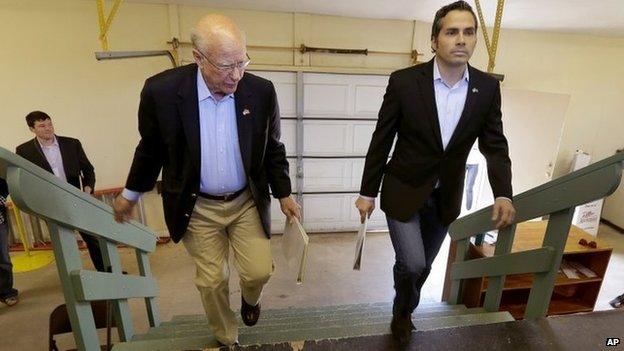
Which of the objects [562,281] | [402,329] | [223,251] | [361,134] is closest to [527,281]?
[562,281]

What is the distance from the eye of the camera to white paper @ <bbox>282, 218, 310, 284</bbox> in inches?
53.9

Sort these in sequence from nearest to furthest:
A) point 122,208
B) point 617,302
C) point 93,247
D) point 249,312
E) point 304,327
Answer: point 122,208, point 249,312, point 304,327, point 93,247, point 617,302

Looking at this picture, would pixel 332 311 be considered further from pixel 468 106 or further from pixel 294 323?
pixel 468 106

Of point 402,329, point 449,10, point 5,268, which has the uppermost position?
point 449,10

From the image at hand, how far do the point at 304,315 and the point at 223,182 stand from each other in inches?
50.7

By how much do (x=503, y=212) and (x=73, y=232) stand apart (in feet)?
5.74

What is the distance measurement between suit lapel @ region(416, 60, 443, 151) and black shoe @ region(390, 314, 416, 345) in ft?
2.58

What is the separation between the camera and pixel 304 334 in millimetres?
1514

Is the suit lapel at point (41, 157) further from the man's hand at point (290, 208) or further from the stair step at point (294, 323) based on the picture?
the man's hand at point (290, 208)

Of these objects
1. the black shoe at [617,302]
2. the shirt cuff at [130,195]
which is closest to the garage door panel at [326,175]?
the black shoe at [617,302]

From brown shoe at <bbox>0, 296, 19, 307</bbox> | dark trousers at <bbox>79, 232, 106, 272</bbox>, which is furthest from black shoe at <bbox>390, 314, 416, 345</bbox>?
brown shoe at <bbox>0, 296, 19, 307</bbox>

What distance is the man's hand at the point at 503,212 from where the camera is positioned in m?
1.55

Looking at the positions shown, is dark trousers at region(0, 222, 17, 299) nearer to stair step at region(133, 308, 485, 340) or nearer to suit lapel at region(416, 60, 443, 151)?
stair step at region(133, 308, 485, 340)

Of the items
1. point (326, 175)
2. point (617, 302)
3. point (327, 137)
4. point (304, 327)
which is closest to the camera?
point (304, 327)
